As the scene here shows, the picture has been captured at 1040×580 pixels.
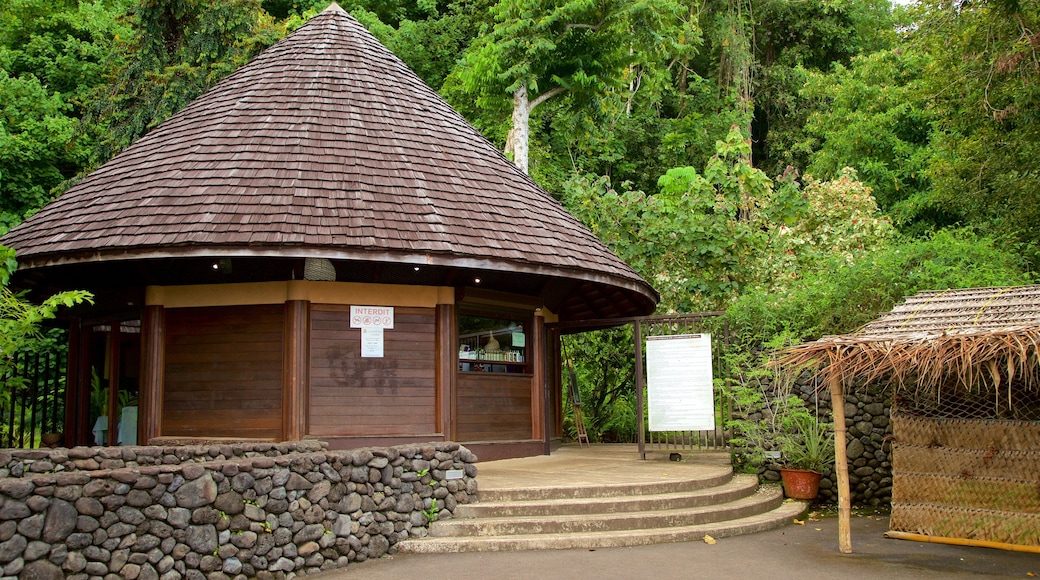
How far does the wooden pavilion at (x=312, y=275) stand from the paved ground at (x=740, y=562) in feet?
10.8

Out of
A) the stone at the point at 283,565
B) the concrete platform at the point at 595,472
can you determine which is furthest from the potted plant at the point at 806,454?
the stone at the point at 283,565

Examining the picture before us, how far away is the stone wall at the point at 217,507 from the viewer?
6031 millimetres

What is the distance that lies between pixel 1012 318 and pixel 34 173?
21847 mm

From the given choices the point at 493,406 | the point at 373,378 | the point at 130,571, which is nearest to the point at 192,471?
the point at 130,571

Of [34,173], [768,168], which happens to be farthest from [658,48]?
[34,173]

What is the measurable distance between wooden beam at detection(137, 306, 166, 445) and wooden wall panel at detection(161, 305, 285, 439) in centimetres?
6

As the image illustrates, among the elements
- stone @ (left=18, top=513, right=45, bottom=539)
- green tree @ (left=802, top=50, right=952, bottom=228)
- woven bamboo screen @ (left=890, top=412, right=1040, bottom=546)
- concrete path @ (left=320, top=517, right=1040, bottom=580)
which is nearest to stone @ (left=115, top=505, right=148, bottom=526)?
stone @ (left=18, top=513, right=45, bottom=539)

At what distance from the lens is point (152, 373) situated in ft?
35.5

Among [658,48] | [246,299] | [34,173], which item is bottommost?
[246,299]

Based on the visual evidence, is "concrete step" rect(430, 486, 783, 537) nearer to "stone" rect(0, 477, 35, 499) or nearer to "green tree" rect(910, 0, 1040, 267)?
"stone" rect(0, 477, 35, 499)

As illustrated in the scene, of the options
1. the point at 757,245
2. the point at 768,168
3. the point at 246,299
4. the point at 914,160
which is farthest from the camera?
the point at 768,168

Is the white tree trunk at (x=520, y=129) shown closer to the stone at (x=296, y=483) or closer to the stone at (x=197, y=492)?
the stone at (x=296, y=483)

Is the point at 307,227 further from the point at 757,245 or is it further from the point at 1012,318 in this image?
the point at 757,245

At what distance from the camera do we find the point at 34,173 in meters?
22.3
